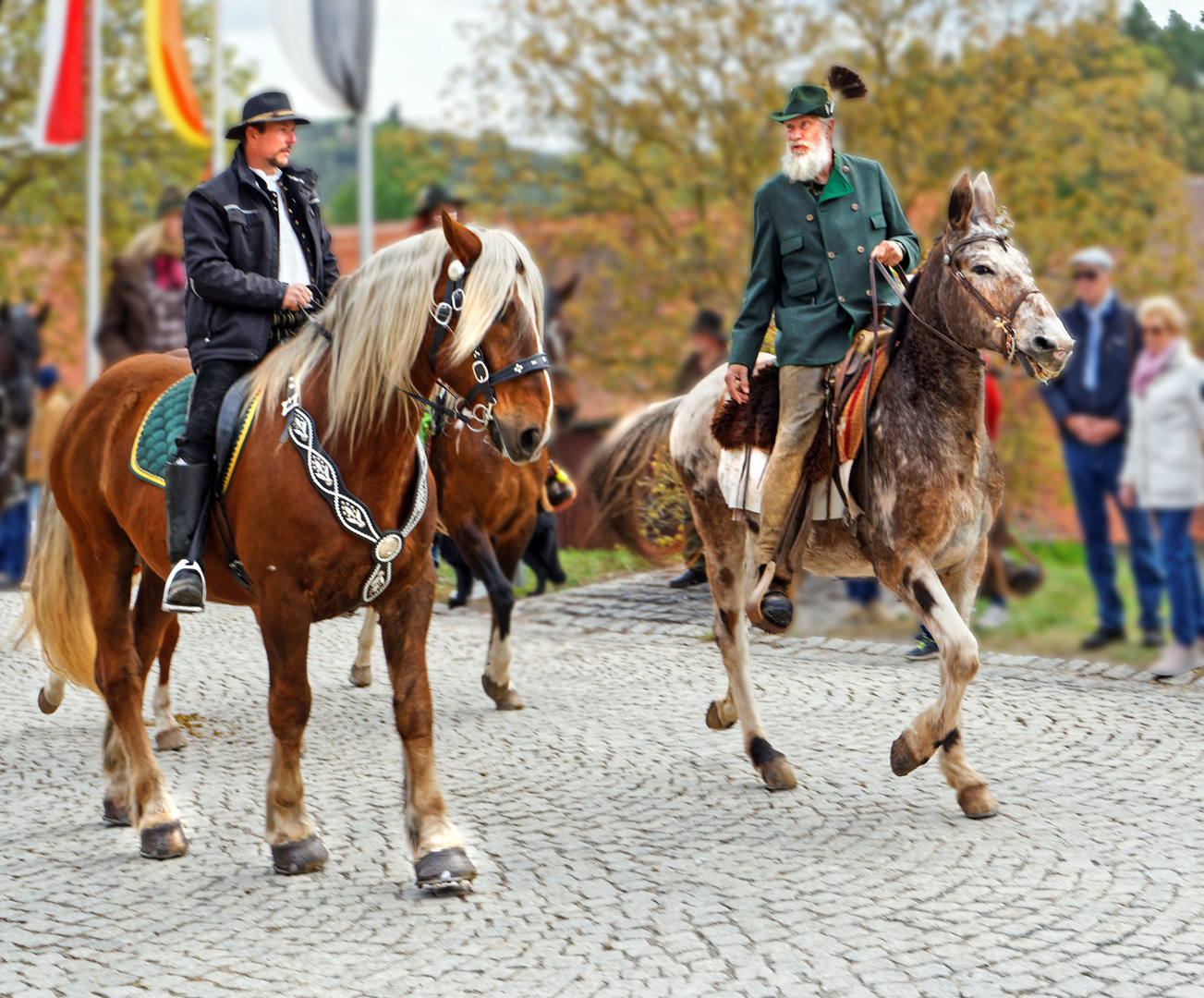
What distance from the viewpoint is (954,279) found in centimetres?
596

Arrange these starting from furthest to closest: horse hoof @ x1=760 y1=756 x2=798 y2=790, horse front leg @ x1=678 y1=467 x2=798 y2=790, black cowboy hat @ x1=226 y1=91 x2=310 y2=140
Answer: horse front leg @ x1=678 y1=467 x2=798 y2=790
horse hoof @ x1=760 y1=756 x2=798 y2=790
black cowboy hat @ x1=226 y1=91 x2=310 y2=140

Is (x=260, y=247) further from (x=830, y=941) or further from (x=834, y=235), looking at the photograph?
(x=830, y=941)

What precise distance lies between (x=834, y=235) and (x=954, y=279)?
722 mm

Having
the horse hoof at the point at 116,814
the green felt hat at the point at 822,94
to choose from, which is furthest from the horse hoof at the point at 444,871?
the green felt hat at the point at 822,94

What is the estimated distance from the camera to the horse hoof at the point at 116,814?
6.31 m

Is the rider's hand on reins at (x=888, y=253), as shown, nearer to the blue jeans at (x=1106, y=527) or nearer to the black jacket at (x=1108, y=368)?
the black jacket at (x=1108, y=368)

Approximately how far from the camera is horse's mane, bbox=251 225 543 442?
494cm

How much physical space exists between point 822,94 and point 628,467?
108 inches

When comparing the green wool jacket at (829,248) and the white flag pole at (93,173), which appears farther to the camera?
the white flag pole at (93,173)

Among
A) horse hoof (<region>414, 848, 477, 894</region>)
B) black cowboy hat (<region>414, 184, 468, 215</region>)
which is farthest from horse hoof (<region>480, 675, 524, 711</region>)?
black cowboy hat (<region>414, 184, 468, 215</region>)

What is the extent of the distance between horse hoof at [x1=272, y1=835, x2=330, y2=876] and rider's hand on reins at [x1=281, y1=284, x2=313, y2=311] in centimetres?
197

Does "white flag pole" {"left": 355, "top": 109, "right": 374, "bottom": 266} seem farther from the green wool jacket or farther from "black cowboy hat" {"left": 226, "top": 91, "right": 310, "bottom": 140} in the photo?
"black cowboy hat" {"left": 226, "top": 91, "right": 310, "bottom": 140}

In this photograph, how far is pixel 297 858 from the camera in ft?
18.0

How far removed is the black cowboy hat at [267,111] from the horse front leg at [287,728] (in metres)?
1.78
